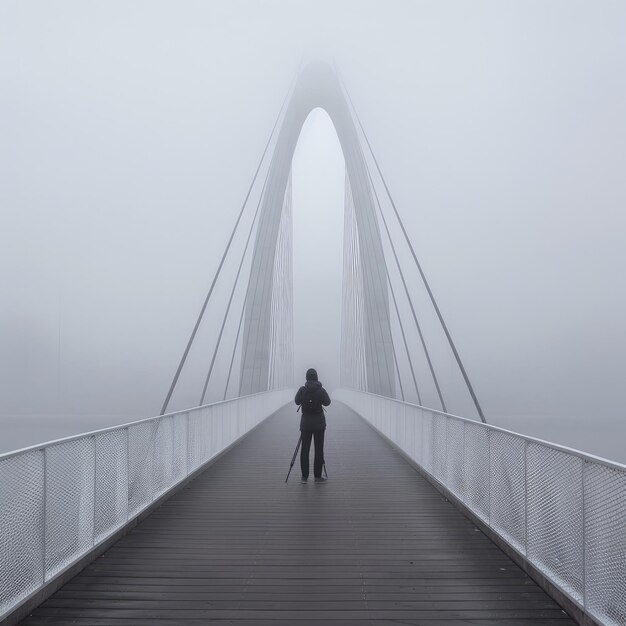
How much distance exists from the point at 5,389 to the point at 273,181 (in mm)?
112731

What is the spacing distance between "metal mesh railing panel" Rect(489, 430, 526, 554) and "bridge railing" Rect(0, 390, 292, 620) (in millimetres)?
3238

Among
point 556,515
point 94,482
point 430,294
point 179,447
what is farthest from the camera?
point 430,294

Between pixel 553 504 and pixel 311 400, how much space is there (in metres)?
5.70

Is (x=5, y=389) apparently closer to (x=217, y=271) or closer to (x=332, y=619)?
(x=217, y=271)

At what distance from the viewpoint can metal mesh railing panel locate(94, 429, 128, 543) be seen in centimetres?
700

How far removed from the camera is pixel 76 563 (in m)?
6.20

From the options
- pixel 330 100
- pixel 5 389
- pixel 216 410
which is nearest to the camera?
pixel 216 410

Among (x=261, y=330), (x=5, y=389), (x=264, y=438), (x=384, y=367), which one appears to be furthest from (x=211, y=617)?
(x=5, y=389)

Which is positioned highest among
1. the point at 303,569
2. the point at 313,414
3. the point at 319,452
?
the point at 313,414

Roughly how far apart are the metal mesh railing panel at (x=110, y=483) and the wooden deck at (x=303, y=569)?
213 mm

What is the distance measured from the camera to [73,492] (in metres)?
6.31

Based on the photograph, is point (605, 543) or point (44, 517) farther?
point (44, 517)

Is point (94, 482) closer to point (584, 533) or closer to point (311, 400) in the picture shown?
point (584, 533)

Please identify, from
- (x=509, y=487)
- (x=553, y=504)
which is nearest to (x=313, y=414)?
(x=509, y=487)
